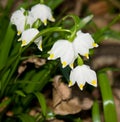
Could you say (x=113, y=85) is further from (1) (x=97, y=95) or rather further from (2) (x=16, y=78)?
(2) (x=16, y=78)

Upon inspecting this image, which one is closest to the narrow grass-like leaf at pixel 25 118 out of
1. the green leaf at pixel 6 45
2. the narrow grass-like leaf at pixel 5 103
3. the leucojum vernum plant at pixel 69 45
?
the narrow grass-like leaf at pixel 5 103

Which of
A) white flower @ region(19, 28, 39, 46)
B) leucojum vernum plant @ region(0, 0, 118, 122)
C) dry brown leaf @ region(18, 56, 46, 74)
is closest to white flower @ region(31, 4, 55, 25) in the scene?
leucojum vernum plant @ region(0, 0, 118, 122)

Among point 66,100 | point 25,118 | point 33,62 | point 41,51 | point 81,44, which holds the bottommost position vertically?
point 66,100

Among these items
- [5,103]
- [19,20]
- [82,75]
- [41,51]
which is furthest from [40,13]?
[5,103]

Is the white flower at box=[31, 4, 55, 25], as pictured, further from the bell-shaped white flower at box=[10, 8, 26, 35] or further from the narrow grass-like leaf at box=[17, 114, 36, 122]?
the narrow grass-like leaf at box=[17, 114, 36, 122]

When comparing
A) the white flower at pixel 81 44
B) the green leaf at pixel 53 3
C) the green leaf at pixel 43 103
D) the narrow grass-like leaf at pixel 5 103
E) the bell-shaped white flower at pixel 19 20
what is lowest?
the green leaf at pixel 43 103

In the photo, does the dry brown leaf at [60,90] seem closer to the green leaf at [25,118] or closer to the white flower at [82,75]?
the green leaf at [25,118]

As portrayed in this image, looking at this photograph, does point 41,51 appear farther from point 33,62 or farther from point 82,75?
point 82,75

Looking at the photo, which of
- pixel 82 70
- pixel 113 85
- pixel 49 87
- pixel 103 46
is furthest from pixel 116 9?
pixel 82 70
